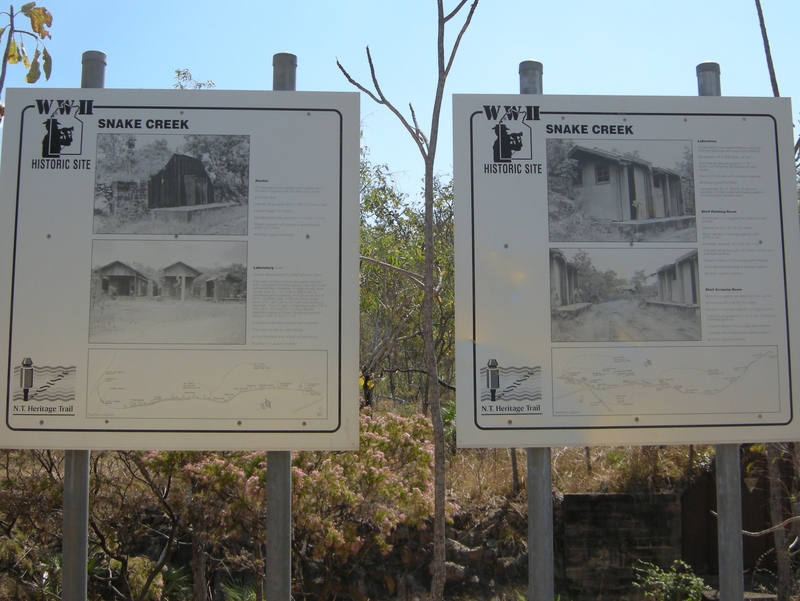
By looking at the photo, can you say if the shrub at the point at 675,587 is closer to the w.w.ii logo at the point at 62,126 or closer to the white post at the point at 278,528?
the white post at the point at 278,528

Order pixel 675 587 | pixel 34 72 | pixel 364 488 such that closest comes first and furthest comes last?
pixel 34 72, pixel 364 488, pixel 675 587

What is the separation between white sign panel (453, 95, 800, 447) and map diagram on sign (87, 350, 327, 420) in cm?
71

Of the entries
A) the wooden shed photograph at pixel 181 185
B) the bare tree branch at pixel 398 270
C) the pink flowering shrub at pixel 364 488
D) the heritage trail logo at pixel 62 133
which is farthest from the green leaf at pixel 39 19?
the pink flowering shrub at pixel 364 488

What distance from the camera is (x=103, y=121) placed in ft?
10.9

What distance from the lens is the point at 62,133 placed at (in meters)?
3.32

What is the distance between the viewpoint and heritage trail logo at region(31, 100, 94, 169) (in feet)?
10.8

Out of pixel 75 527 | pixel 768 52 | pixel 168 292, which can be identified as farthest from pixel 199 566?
pixel 768 52

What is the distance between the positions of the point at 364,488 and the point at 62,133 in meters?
3.39

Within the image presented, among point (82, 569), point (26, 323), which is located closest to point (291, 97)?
point (26, 323)

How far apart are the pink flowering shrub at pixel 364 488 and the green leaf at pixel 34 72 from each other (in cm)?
308

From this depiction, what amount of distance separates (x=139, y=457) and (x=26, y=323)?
93.9 inches

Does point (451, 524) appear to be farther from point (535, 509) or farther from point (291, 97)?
point (291, 97)

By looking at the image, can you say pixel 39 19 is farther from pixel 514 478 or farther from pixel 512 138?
pixel 514 478

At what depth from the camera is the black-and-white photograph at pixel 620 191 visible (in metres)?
3.29
